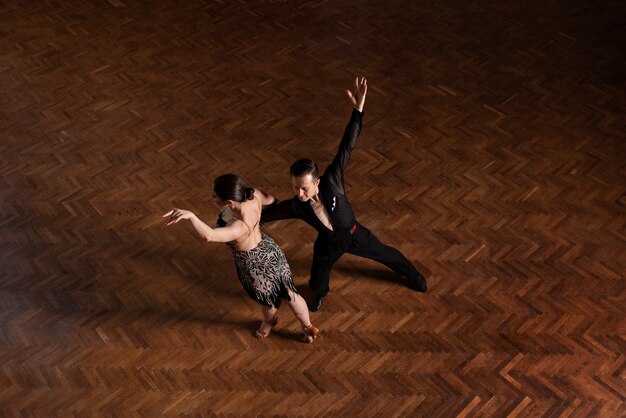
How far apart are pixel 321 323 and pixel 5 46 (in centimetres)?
464

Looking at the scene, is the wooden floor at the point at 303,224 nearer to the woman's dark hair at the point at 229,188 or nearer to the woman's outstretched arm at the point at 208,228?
the woman's outstretched arm at the point at 208,228

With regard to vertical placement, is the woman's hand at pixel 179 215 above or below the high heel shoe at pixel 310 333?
above

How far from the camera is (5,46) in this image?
23.7 ft

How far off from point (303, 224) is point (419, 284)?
3.33 ft

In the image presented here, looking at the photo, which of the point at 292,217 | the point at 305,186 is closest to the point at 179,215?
the point at 305,186

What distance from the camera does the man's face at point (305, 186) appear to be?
383 centimetres

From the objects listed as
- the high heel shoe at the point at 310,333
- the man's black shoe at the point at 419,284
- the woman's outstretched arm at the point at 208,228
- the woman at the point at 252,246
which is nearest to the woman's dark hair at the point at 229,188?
the woman at the point at 252,246

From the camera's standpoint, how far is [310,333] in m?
4.46

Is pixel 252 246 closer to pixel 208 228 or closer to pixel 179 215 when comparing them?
pixel 208 228

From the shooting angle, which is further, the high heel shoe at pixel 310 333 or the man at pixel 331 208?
the high heel shoe at pixel 310 333

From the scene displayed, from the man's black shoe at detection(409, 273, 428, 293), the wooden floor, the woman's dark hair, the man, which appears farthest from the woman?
the man's black shoe at detection(409, 273, 428, 293)

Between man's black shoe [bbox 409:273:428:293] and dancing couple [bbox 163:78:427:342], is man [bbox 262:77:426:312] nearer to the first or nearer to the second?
dancing couple [bbox 163:78:427:342]

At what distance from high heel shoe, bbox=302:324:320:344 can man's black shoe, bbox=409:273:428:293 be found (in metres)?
0.73

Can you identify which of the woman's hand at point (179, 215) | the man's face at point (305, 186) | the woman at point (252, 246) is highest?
the woman's hand at point (179, 215)
